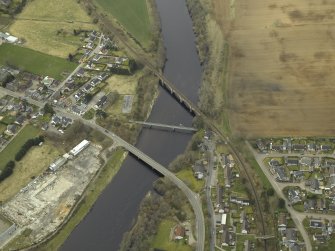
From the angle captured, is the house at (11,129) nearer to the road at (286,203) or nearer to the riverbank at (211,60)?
the riverbank at (211,60)

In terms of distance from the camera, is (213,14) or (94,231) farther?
(213,14)

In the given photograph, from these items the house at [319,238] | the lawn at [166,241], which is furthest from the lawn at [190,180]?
the house at [319,238]

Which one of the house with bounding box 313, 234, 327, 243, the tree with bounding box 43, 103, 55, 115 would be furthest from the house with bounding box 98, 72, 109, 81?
the house with bounding box 313, 234, 327, 243

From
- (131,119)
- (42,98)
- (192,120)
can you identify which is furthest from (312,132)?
(42,98)

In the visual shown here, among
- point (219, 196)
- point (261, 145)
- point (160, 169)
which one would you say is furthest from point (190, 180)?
point (261, 145)

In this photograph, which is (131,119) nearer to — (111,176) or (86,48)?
(111,176)
